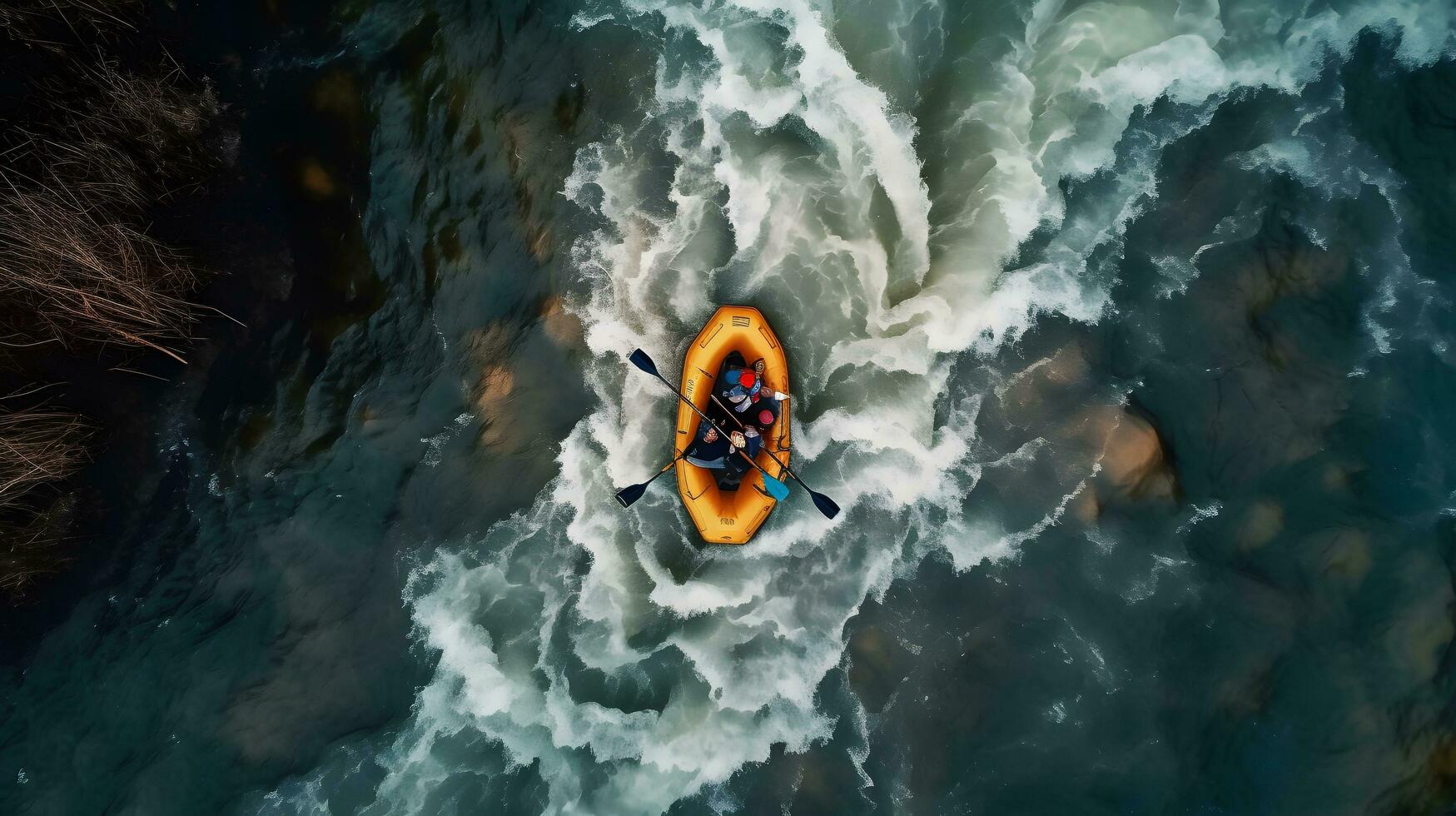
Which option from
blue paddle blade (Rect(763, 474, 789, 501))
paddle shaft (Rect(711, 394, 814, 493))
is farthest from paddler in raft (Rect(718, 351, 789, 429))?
blue paddle blade (Rect(763, 474, 789, 501))

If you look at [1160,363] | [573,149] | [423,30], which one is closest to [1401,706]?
[1160,363]

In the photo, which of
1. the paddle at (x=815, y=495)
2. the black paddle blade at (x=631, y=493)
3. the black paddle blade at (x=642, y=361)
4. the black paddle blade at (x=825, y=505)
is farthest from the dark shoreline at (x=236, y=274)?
the black paddle blade at (x=825, y=505)

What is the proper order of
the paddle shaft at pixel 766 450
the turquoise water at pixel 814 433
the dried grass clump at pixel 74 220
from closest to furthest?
the dried grass clump at pixel 74 220 → the turquoise water at pixel 814 433 → the paddle shaft at pixel 766 450

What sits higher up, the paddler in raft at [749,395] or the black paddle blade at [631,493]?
the paddler in raft at [749,395]

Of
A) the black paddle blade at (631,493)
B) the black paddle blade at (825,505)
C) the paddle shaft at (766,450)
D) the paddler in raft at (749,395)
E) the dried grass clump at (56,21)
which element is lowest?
the black paddle blade at (631,493)

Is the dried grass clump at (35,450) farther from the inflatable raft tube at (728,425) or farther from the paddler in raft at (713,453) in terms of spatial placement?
the paddler in raft at (713,453)

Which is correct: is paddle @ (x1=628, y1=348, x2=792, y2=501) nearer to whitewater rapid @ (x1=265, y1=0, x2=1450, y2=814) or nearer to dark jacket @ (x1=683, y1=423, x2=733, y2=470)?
dark jacket @ (x1=683, y1=423, x2=733, y2=470)
